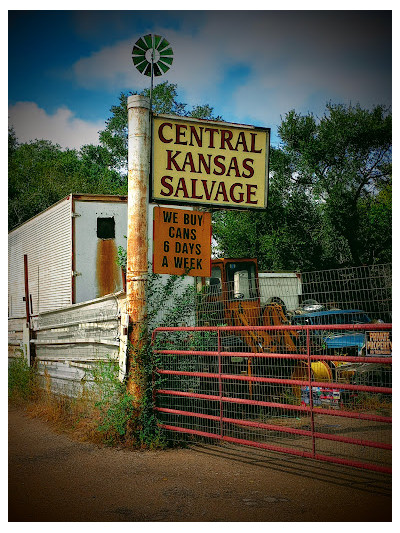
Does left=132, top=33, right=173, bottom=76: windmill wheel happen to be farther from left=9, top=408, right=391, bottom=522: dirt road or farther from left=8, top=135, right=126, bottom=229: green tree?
left=8, top=135, right=126, bottom=229: green tree

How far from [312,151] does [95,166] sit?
20.5m

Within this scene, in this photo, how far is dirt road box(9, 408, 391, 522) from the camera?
181 inches

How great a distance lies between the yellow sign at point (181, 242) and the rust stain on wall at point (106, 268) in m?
4.76

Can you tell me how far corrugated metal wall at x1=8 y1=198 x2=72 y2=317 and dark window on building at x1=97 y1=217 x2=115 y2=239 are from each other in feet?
2.15

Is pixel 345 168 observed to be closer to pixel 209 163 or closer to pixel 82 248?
pixel 82 248

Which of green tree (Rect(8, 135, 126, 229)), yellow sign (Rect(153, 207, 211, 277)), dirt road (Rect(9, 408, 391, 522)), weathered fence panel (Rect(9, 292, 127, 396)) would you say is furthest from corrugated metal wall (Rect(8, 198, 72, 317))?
green tree (Rect(8, 135, 126, 229))

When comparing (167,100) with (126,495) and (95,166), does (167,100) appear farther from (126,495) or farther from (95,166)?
(126,495)

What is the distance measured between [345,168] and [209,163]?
18.2 metres

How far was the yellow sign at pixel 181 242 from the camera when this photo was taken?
7609 millimetres

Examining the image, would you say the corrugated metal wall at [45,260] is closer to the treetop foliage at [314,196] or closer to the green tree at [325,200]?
the treetop foliage at [314,196]

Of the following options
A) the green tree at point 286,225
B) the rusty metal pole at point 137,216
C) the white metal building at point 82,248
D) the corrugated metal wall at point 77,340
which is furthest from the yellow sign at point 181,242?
the green tree at point 286,225

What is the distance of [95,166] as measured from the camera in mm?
41500

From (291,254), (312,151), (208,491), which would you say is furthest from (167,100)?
(208,491)

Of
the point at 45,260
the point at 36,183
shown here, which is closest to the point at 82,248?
the point at 45,260
